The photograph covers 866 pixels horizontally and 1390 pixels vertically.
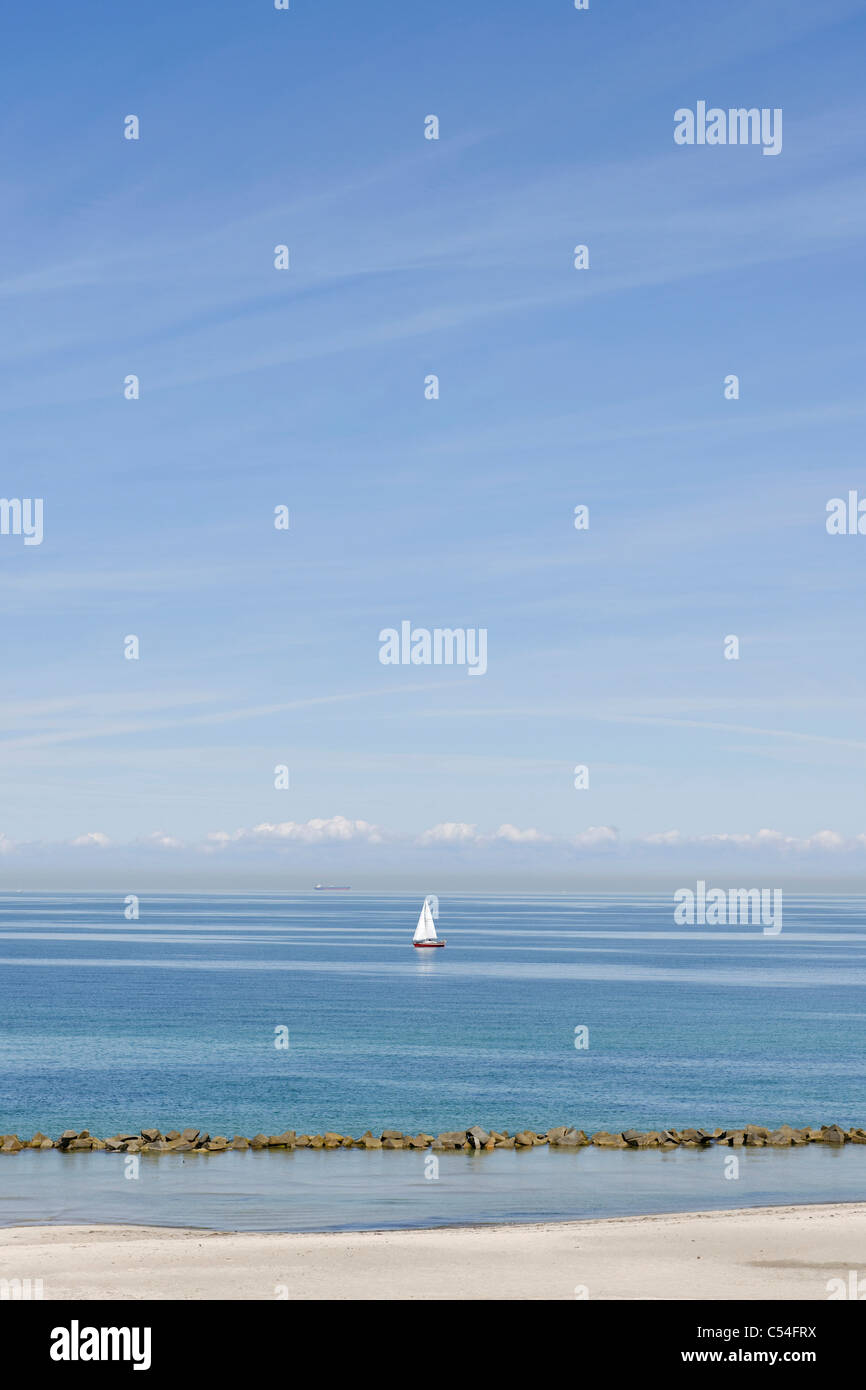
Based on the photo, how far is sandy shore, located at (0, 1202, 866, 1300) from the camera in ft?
91.1

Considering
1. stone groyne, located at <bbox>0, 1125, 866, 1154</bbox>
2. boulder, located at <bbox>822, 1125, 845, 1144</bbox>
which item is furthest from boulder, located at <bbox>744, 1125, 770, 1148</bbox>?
boulder, located at <bbox>822, 1125, 845, 1144</bbox>

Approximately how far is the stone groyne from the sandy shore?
17445 millimetres

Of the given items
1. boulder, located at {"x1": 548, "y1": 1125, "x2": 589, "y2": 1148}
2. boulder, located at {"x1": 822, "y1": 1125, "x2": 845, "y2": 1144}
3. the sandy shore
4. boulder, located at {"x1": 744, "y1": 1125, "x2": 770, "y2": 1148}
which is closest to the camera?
the sandy shore

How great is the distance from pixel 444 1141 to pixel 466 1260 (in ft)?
85.0

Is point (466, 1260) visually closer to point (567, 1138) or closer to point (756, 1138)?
point (567, 1138)

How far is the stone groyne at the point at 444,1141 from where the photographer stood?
56531mm

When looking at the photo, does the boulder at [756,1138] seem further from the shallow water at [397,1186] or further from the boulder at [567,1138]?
the boulder at [567,1138]

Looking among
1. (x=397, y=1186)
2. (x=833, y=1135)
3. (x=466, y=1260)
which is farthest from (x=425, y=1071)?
(x=466, y=1260)

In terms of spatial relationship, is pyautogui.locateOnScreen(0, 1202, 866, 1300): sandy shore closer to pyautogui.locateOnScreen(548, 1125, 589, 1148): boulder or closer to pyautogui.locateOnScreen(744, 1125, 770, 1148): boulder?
pyautogui.locateOnScreen(548, 1125, 589, 1148): boulder

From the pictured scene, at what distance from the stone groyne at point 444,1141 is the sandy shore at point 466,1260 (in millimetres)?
17445

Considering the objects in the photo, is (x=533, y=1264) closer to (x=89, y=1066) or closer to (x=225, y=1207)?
(x=225, y=1207)
